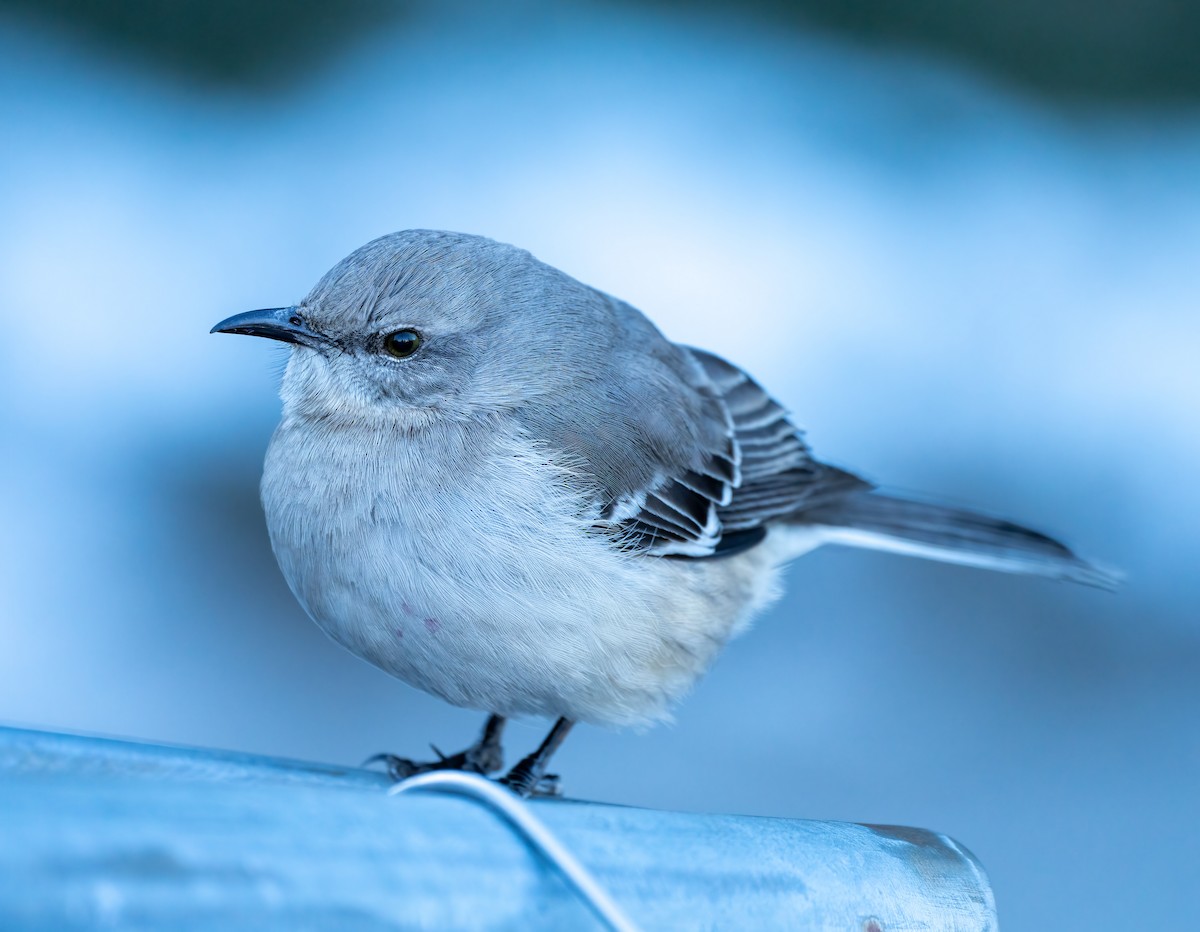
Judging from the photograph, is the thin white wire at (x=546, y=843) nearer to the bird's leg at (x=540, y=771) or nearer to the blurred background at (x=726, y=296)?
A: the bird's leg at (x=540, y=771)

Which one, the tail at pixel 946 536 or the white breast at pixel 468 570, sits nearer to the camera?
the white breast at pixel 468 570

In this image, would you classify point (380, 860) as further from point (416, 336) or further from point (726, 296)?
point (726, 296)

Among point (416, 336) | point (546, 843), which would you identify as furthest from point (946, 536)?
point (546, 843)

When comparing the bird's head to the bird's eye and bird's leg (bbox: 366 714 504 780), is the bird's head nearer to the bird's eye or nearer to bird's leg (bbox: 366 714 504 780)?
the bird's eye

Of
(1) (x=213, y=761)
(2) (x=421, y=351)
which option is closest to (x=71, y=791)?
(1) (x=213, y=761)

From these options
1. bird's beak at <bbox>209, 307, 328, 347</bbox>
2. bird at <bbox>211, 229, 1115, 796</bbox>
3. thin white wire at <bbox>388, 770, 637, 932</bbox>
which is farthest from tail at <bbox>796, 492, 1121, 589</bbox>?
thin white wire at <bbox>388, 770, 637, 932</bbox>

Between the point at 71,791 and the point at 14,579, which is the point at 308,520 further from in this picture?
the point at 14,579

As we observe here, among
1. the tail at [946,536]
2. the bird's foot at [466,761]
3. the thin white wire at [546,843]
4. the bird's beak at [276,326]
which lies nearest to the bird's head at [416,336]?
the bird's beak at [276,326]
